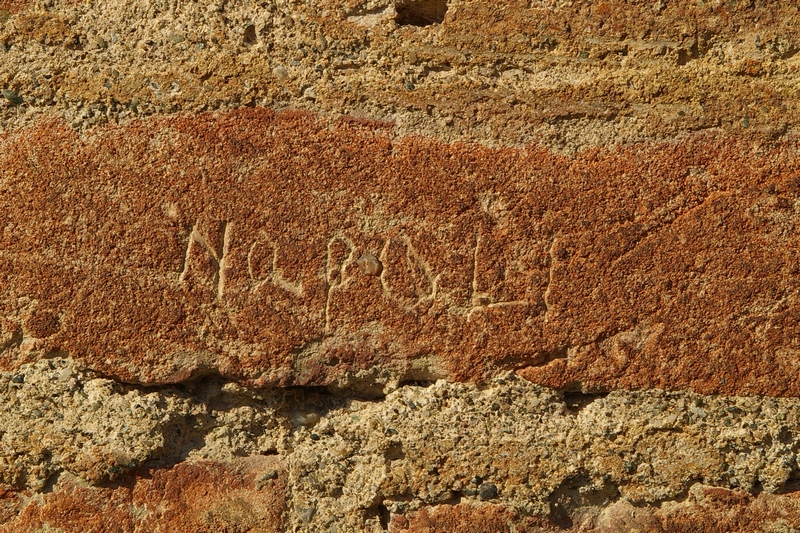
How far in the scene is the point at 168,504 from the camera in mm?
1166

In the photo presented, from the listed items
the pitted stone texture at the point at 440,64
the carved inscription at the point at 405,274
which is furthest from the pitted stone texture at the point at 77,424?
the pitted stone texture at the point at 440,64

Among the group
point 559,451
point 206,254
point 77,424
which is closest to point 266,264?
point 206,254

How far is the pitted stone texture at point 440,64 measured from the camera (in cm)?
116

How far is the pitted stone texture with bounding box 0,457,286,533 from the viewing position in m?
1.16

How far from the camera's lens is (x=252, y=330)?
115cm

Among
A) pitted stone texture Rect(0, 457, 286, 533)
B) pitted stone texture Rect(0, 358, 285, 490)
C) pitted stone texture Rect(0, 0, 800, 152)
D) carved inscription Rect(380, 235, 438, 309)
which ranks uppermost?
pitted stone texture Rect(0, 0, 800, 152)

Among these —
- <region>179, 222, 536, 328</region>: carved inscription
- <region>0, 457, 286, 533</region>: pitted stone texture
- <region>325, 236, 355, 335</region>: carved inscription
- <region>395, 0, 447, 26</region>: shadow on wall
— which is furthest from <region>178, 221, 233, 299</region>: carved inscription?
<region>395, 0, 447, 26</region>: shadow on wall

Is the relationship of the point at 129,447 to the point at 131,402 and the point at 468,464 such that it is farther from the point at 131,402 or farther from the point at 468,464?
the point at 468,464

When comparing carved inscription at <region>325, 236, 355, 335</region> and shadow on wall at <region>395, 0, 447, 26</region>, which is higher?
shadow on wall at <region>395, 0, 447, 26</region>

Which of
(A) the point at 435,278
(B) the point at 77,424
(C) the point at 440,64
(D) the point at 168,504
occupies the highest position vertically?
(C) the point at 440,64

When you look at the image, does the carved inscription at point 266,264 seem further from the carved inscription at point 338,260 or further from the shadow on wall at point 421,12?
the shadow on wall at point 421,12

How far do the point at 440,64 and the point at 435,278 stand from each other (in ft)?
1.09

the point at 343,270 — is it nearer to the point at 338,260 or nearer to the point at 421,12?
the point at 338,260

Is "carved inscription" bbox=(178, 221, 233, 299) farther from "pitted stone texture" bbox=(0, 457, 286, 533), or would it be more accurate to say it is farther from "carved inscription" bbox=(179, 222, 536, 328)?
"pitted stone texture" bbox=(0, 457, 286, 533)
